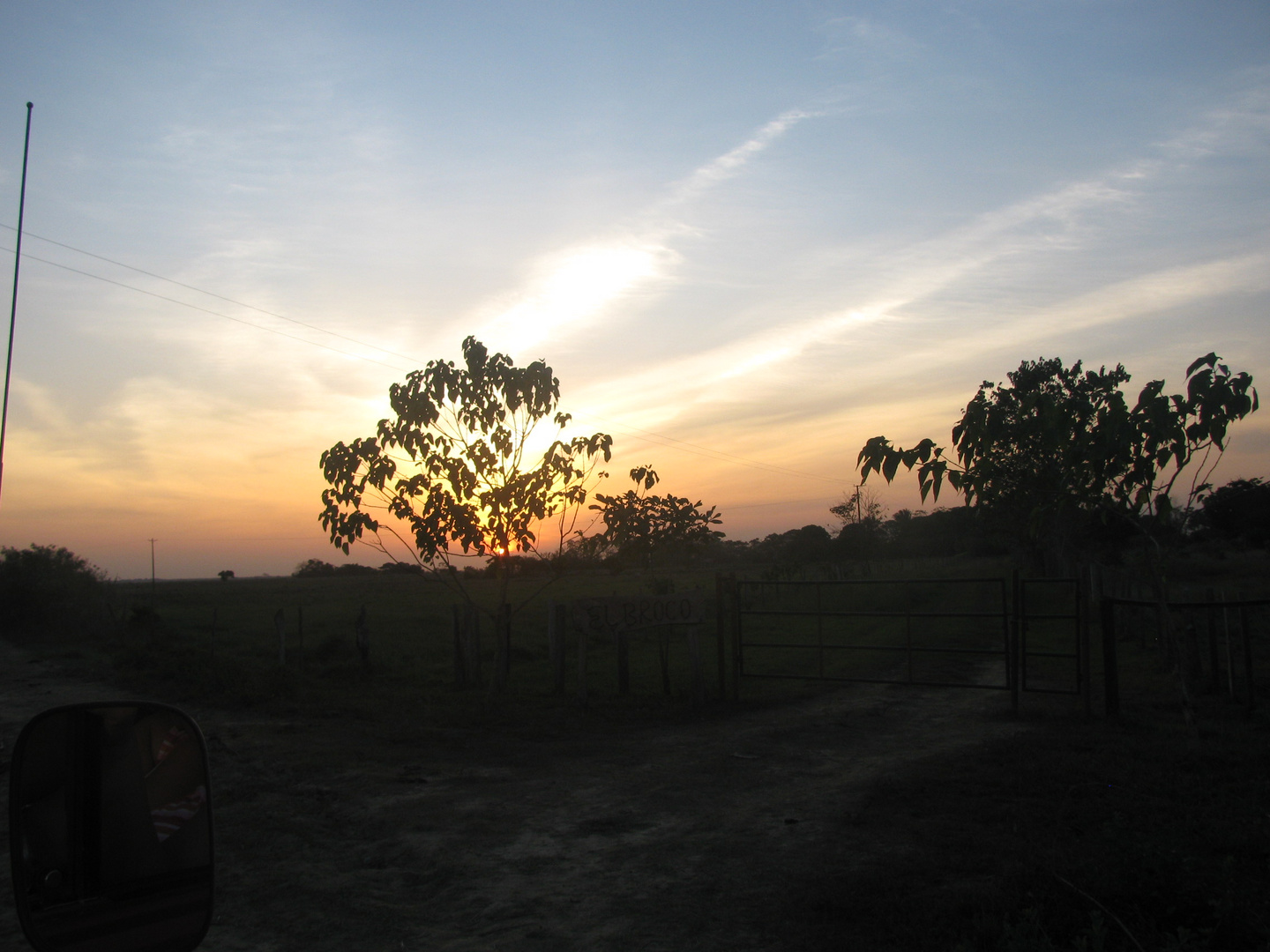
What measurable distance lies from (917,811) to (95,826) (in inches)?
243

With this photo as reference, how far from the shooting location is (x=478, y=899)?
517cm

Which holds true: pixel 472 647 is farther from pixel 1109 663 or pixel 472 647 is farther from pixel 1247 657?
pixel 1247 657

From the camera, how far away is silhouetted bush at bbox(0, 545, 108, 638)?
26375 mm

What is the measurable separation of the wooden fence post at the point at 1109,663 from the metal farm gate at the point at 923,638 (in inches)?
8.9

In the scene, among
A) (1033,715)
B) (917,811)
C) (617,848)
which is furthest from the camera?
(1033,715)

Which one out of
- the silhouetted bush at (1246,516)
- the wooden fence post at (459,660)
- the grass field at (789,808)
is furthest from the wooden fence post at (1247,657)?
the silhouetted bush at (1246,516)

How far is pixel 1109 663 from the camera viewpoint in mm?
9891

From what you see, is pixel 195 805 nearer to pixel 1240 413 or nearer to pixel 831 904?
pixel 831 904

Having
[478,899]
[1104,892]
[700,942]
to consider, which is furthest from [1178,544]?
[478,899]

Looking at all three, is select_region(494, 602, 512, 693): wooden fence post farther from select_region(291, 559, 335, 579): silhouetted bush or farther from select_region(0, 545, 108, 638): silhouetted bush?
select_region(291, 559, 335, 579): silhouetted bush

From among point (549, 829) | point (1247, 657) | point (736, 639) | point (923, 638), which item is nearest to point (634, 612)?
point (736, 639)

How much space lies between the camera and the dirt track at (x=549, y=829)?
4.78 metres

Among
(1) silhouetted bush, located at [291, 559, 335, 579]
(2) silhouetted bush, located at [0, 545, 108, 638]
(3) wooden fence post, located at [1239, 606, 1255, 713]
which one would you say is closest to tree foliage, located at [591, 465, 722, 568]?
(3) wooden fence post, located at [1239, 606, 1255, 713]

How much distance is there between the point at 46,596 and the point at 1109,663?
31390 millimetres
